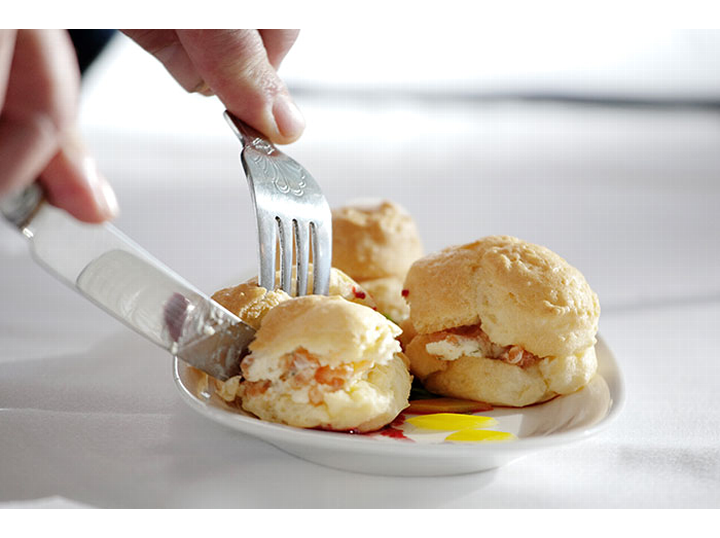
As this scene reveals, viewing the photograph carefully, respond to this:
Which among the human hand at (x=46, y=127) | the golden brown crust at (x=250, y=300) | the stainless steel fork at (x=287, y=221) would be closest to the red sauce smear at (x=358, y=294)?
the stainless steel fork at (x=287, y=221)

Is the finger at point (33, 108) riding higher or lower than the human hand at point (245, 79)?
lower

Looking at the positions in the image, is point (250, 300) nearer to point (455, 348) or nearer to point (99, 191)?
point (455, 348)

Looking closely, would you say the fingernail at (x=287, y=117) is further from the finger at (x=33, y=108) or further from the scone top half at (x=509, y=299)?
the finger at (x=33, y=108)

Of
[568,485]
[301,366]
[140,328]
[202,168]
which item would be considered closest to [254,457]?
[301,366]

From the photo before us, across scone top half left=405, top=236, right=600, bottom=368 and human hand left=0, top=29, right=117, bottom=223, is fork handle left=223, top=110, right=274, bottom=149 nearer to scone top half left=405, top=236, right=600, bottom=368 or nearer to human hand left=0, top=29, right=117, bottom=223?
scone top half left=405, top=236, right=600, bottom=368

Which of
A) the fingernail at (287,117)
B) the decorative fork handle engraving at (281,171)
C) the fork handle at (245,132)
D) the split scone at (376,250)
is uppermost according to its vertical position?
the fingernail at (287,117)

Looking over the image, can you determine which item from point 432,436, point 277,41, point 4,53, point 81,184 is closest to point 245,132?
point 277,41

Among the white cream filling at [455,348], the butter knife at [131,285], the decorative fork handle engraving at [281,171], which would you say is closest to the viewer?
the butter knife at [131,285]
